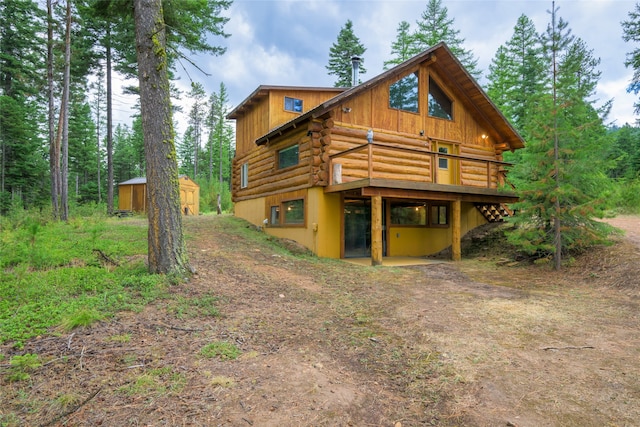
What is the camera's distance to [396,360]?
133 inches

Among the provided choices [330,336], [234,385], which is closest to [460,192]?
[330,336]

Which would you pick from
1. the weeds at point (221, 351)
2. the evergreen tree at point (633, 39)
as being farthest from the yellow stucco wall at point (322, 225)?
the evergreen tree at point (633, 39)

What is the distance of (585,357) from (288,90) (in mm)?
13511

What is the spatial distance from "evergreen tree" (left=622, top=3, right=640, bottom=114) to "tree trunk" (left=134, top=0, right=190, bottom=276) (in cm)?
2426

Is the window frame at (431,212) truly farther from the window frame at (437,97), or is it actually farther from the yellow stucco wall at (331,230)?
the window frame at (437,97)

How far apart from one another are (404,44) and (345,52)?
5.30 m

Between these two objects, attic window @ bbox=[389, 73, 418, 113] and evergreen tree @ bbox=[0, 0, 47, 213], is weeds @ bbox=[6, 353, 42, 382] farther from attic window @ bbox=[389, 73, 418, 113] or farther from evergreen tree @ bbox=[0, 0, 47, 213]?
evergreen tree @ bbox=[0, 0, 47, 213]

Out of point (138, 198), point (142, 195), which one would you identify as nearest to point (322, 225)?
point (142, 195)

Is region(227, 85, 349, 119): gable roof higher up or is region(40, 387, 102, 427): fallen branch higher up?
region(227, 85, 349, 119): gable roof

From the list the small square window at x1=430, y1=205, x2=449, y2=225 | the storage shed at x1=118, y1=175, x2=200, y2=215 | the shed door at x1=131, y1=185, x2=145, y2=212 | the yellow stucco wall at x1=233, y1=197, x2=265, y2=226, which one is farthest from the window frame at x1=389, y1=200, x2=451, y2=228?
the shed door at x1=131, y1=185, x2=145, y2=212

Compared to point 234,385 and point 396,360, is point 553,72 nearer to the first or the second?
point 396,360

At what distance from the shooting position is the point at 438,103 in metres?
13.2

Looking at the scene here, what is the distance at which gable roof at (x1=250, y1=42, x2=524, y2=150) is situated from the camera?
11195 mm

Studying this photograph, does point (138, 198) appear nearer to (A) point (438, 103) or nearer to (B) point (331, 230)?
(B) point (331, 230)
